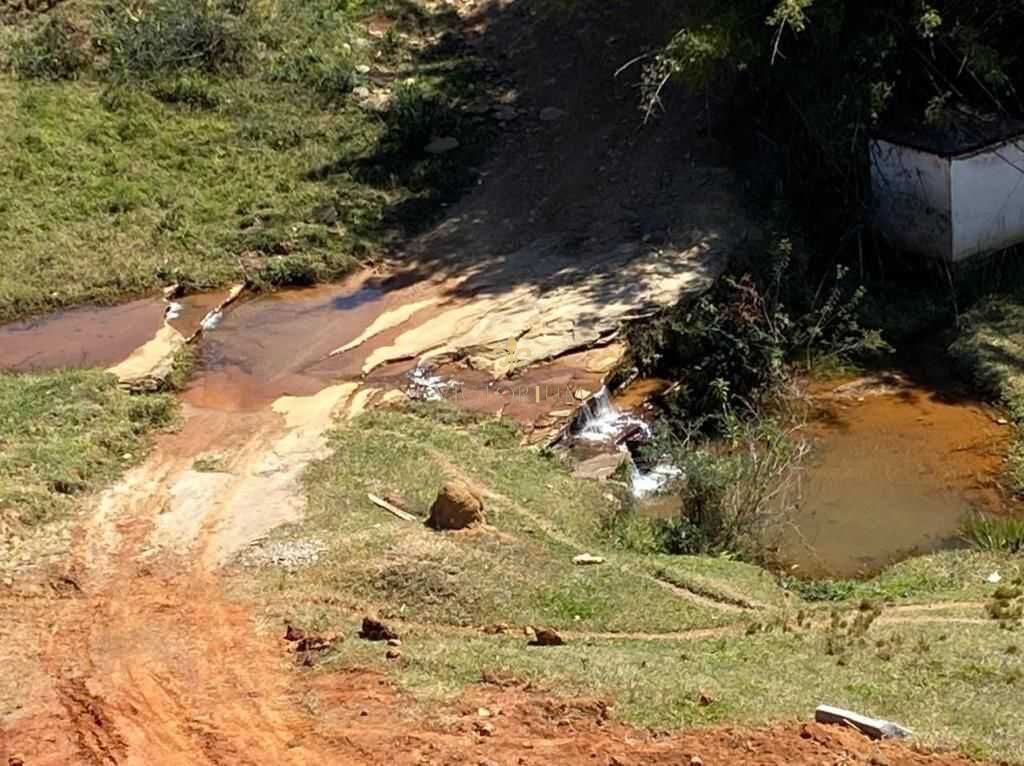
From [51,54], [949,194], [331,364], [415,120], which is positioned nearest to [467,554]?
[331,364]

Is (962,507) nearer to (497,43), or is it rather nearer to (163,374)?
(163,374)

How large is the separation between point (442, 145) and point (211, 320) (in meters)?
4.56

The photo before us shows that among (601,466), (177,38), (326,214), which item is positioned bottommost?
(601,466)

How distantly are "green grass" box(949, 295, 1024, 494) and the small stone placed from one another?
20.3ft

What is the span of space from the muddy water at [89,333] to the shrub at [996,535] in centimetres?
774

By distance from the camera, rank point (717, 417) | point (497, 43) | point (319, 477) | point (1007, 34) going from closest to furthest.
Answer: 1. point (319, 477)
2. point (717, 417)
3. point (1007, 34)
4. point (497, 43)

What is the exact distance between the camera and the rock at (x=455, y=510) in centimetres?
1084

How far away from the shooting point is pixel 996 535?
1141 centimetres

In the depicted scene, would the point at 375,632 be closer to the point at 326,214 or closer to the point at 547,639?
the point at 547,639

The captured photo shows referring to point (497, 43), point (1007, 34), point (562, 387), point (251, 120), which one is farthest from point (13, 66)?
point (1007, 34)

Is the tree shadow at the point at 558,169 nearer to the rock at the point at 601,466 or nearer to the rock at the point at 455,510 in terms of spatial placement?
the rock at the point at 601,466

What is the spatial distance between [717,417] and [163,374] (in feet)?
16.8

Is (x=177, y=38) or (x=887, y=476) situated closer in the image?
(x=887, y=476)

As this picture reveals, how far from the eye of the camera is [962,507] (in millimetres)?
12359
